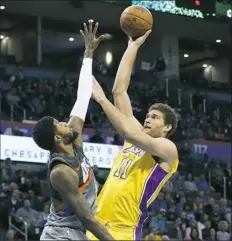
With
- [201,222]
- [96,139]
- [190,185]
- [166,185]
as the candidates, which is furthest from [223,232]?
[96,139]

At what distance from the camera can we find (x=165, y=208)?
17891mm

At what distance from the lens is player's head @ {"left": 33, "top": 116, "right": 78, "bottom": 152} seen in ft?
14.8

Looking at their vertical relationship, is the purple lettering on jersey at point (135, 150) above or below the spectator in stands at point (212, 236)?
above

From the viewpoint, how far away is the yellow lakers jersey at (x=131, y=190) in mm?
5574

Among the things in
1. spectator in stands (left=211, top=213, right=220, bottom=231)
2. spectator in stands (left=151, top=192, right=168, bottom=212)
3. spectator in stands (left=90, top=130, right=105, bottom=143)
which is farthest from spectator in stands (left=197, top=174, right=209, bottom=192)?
spectator in stands (left=90, top=130, right=105, bottom=143)

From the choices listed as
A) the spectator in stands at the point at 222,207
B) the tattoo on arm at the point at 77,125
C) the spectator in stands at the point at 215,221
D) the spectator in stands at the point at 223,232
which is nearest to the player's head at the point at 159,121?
the tattoo on arm at the point at 77,125

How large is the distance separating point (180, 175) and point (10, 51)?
13.1m

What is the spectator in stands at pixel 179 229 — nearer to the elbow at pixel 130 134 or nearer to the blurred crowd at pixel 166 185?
the blurred crowd at pixel 166 185

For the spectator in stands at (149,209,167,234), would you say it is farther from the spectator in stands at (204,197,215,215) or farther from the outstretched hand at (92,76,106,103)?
the outstretched hand at (92,76,106,103)

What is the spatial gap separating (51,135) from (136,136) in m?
1.05

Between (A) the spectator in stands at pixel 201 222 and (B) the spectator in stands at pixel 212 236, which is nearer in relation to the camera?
(B) the spectator in stands at pixel 212 236

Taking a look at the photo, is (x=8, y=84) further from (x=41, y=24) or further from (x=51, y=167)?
(x=51, y=167)

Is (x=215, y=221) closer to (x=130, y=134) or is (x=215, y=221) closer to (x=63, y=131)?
(x=130, y=134)

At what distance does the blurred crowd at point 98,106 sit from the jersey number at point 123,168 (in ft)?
47.3
